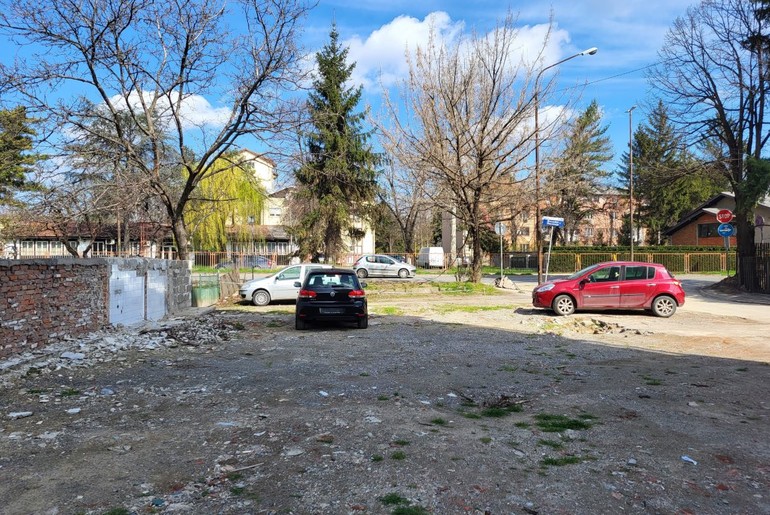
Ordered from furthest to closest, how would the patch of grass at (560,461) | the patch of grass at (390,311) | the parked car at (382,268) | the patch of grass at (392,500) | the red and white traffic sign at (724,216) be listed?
the parked car at (382,268) → the red and white traffic sign at (724,216) → the patch of grass at (390,311) → the patch of grass at (560,461) → the patch of grass at (392,500)

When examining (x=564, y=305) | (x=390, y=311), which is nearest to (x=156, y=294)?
(x=390, y=311)

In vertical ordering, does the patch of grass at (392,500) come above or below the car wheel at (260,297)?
below

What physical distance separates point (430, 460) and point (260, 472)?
4.39 ft

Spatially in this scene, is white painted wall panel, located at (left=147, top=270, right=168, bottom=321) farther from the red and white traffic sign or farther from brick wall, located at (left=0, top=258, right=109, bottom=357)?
the red and white traffic sign

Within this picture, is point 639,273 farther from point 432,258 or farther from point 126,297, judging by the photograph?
point 432,258

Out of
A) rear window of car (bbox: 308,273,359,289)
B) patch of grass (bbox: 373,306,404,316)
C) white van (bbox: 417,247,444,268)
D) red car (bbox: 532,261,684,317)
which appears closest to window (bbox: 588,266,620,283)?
red car (bbox: 532,261,684,317)

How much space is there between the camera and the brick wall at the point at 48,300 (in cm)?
827

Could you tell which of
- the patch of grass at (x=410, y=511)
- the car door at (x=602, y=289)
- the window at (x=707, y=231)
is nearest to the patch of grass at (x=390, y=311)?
the car door at (x=602, y=289)

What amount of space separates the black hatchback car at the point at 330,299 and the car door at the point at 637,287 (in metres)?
7.79

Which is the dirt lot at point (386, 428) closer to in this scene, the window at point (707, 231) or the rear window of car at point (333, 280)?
the rear window of car at point (333, 280)

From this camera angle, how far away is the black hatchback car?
492 inches

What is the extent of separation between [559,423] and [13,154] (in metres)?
33.4

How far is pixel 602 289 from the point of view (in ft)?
49.9

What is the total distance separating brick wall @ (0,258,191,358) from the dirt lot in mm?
462
